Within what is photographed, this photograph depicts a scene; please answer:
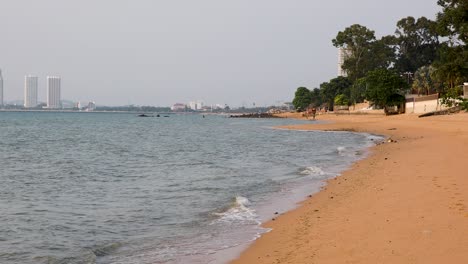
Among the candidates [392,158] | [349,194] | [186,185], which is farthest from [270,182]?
[392,158]

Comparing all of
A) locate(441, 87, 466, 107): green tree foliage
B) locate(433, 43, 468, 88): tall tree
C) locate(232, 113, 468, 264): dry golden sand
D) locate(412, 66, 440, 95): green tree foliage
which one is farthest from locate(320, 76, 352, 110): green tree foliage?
locate(232, 113, 468, 264): dry golden sand

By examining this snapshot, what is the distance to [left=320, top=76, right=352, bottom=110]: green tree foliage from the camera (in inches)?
5896

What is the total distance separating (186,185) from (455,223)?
39.3ft

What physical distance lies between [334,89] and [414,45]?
26.3 meters

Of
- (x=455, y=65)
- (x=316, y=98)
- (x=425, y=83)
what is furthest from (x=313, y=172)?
(x=316, y=98)

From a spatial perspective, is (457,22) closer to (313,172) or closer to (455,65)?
(455,65)

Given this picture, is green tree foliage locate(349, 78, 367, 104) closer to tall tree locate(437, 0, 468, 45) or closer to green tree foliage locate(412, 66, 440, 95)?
green tree foliage locate(412, 66, 440, 95)

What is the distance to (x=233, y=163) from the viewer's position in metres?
28.6

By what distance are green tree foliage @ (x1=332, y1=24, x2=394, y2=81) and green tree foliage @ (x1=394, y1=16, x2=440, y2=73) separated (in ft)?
14.9

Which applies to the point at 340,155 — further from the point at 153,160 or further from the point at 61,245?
the point at 61,245

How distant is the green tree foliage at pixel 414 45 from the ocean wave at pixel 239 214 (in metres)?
132

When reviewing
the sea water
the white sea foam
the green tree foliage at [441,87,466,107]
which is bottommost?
the sea water

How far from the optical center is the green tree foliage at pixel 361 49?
436ft

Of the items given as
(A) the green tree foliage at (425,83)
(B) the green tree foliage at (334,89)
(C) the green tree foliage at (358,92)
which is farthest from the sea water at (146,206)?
(B) the green tree foliage at (334,89)
